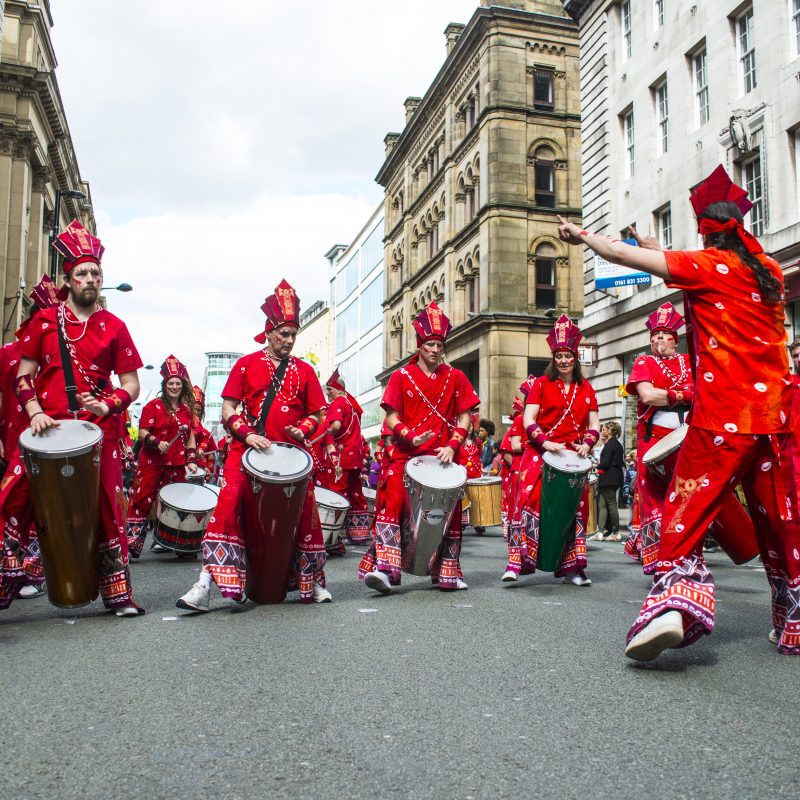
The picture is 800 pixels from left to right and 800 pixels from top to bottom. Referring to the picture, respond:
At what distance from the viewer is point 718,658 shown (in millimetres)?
4602

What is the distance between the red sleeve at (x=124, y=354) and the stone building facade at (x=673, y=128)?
15978 millimetres

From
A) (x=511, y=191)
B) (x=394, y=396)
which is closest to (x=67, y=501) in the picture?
(x=394, y=396)

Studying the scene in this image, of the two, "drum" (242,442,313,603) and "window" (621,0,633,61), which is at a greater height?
"window" (621,0,633,61)

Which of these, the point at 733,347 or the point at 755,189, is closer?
the point at 733,347

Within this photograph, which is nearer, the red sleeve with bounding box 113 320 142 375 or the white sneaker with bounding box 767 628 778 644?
the white sneaker with bounding box 767 628 778 644

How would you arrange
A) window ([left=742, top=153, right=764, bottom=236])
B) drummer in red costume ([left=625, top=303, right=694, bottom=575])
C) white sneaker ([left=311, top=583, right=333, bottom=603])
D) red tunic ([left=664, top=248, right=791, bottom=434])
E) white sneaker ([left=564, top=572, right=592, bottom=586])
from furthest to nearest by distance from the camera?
window ([left=742, top=153, right=764, bottom=236]) < white sneaker ([left=564, top=572, right=592, bottom=586]) < drummer in red costume ([left=625, top=303, right=694, bottom=575]) < white sneaker ([left=311, top=583, right=333, bottom=603]) < red tunic ([left=664, top=248, right=791, bottom=434])

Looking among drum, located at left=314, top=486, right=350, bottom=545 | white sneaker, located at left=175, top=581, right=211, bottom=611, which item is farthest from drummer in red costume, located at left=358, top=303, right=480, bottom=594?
drum, located at left=314, top=486, right=350, bottom=545

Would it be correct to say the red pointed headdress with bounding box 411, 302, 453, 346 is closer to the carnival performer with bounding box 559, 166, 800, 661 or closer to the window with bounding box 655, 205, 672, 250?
the carnival performer with bounding box 559, 166, 800, 661

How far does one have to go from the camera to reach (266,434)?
693 centimetres

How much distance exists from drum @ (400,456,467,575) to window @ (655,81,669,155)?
20.9 meters

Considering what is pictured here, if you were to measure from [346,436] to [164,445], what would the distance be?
119 inches

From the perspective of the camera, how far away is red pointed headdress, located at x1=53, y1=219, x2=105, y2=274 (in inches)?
242

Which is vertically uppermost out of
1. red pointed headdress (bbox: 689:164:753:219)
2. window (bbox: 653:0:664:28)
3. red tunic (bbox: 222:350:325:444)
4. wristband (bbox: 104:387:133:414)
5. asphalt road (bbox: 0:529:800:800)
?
window (bbox: 653:0:664:28)

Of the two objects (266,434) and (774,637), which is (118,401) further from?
(774,637)
